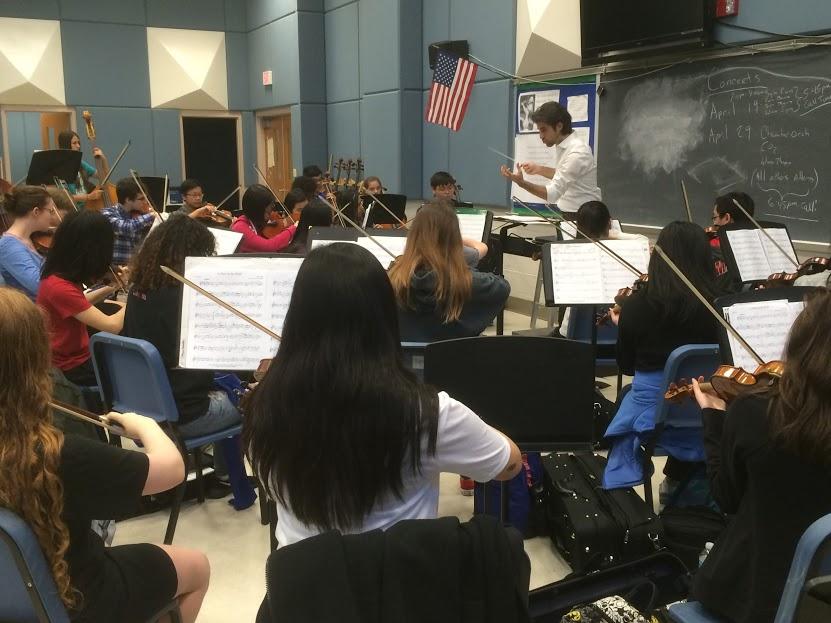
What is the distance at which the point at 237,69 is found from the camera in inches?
385

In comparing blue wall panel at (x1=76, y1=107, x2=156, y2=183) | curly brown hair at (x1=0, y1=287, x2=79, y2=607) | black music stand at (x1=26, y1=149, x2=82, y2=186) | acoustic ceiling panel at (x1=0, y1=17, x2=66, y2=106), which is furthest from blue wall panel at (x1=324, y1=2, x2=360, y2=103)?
curly brown hair at (x1=0, y1=287, x2=79, y2=607)

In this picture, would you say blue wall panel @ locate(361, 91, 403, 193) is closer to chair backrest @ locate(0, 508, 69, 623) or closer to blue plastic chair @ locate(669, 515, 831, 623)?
chair backrest @ locate(0, 508, 69, 623)

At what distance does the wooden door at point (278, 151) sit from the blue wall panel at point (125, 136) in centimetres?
147

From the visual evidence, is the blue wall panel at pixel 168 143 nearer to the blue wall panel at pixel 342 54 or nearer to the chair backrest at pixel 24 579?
the blue wall panel at pixel 342 54

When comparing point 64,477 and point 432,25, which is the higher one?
point 432,25

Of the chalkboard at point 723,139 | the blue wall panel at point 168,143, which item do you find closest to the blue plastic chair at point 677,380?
the chalkboard at point 723,139

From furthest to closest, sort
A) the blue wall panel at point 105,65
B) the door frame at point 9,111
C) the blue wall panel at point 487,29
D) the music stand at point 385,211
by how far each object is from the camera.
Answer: the blue wall panel at point 105,65, the door frame at point 9,111, the blue wall panel at point 487,29, the music stand at point 385,211

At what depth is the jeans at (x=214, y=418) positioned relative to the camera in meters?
2.50

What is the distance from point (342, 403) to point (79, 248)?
1.86 metres

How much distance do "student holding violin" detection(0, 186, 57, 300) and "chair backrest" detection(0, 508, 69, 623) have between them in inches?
81.4

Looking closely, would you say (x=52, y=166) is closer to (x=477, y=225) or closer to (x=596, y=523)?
(x=477, y=225)

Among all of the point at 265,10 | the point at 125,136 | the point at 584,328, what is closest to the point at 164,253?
the point at 584,328

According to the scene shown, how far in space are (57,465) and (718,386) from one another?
4.50ft

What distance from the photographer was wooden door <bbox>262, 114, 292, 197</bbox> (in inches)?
380
